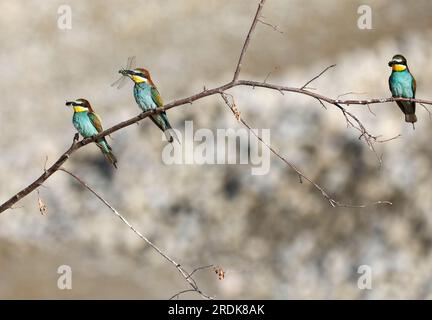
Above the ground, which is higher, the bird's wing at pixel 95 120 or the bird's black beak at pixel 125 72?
the bird's black beak at pixel 125 72

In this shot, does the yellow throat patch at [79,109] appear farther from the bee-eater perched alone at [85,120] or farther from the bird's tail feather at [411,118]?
the bird's tail feather at [411,118]

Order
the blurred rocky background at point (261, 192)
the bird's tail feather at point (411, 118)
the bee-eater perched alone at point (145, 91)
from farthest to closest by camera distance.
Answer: the blurred rocky background at point (261, 192) → the bee-eater perched alone at point (145, 91) → the bird's tail feather at point (411, 118)

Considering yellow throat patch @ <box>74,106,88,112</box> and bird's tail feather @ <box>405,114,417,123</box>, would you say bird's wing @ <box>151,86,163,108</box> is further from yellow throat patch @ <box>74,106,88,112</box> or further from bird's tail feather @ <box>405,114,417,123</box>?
bird's tail feather @ <box>405,114,417,123</box>

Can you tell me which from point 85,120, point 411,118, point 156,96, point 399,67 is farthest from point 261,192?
point 411,118

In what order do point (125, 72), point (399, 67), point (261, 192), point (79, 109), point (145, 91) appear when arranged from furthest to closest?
point (261, 192)
point (145, 91)
point (79, 109)
point (399, 67)
point (125, 72)

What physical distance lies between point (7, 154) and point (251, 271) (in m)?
8.72

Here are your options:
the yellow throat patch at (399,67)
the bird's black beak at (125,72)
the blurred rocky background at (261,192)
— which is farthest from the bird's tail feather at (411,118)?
the blurred rocky background at (261,192)

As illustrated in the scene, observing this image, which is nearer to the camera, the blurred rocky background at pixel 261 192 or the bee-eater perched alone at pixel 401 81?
the bee-eater perched alone at pixel 401 81

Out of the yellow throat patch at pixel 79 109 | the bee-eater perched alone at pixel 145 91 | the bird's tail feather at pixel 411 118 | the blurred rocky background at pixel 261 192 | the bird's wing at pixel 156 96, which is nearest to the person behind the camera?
the bird's tail feather at pixel 411 118

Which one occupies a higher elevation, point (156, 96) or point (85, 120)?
point (156, 96)

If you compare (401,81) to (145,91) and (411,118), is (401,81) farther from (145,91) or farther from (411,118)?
(145,91)

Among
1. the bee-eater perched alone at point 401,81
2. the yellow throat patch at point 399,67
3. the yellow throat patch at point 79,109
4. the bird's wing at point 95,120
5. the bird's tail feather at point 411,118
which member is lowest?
the bird's tail feather at point 411,118

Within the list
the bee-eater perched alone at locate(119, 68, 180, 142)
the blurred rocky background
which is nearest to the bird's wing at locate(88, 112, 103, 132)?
the bee-eater perched alone at locate(119, 68, 180, 142)

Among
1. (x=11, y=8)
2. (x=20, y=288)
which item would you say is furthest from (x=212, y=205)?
(x=11, y=8)
